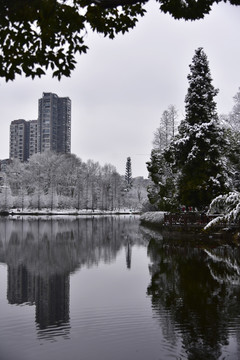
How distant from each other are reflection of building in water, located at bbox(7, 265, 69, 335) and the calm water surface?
0.06ft

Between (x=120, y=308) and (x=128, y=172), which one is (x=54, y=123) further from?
(x=120, y=308)

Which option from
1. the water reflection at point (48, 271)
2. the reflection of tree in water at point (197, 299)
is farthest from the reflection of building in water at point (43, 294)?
the reflection of tree in water at point (197, 299)

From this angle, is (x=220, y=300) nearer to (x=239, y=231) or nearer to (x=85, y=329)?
(x=85, y=329)

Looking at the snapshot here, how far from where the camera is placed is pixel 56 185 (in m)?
77.7

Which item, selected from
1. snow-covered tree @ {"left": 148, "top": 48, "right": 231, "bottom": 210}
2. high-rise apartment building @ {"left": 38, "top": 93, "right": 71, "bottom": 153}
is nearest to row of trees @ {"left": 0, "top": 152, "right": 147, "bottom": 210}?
high-rise apartment building @ {"left": 38, "top": 93, "right": 71, "bottom": 153}

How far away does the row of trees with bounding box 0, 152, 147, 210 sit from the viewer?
234 feet

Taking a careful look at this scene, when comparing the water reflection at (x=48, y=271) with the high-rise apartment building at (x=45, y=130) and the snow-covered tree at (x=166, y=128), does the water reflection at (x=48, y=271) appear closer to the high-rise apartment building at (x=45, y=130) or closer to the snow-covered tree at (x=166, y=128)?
the snow-covered tree at (x=166, y=128)

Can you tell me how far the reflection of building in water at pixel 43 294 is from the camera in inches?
266

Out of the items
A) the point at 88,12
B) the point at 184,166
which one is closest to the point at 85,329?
the point at 88,12

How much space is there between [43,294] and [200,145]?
58.6ft

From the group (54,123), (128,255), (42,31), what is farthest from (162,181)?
(54,123)

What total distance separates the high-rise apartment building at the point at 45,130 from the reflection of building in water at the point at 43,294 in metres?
122

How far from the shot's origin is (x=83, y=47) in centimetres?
430

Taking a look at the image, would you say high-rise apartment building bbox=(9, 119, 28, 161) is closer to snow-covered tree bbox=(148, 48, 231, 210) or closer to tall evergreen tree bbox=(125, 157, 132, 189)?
tall evergreen tree bbox=(125, 157, 132, 189)
